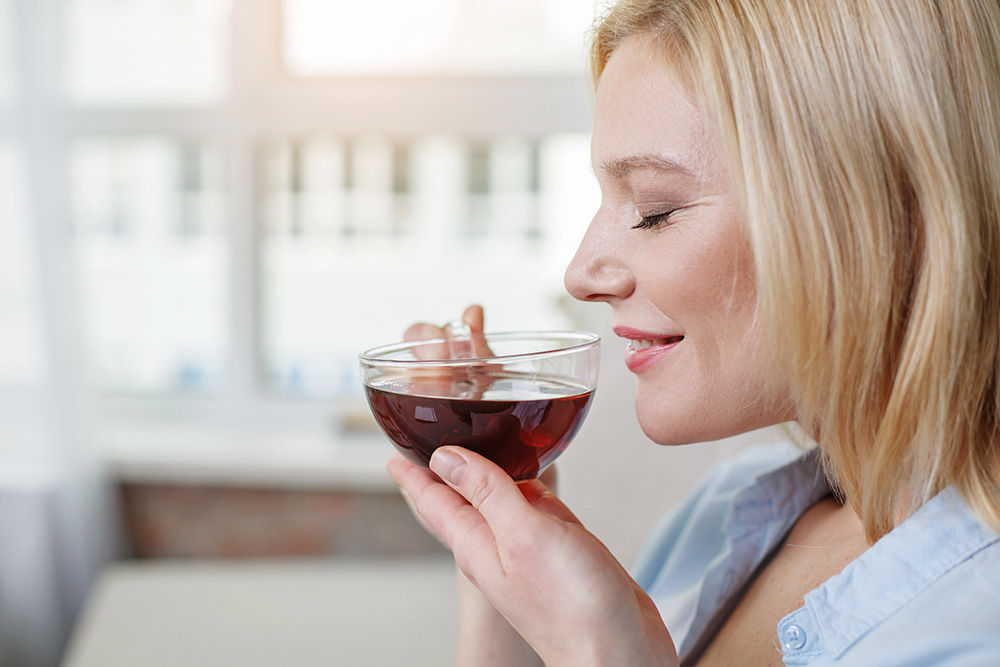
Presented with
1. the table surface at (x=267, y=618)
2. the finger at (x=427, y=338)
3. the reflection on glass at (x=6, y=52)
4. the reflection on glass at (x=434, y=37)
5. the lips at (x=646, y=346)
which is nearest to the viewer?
the lips at (x=646, y=346)

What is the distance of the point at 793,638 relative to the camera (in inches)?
30.0

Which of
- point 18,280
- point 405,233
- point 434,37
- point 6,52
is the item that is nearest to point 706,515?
point 405,233

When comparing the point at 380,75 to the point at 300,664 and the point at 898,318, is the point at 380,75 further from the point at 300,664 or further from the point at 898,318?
the point at 898,318

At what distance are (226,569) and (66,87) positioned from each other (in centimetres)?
145

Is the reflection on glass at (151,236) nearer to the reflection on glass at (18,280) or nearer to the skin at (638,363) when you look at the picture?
the reflection on glass at (18,280)

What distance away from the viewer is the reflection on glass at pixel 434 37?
245 centimetres

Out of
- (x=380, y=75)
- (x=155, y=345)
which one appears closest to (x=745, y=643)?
(x=380, y=75)

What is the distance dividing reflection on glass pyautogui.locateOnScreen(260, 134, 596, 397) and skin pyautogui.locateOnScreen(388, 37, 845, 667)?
1675 millimetres

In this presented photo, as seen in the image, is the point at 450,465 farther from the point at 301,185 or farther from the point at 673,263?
the point at 301,185

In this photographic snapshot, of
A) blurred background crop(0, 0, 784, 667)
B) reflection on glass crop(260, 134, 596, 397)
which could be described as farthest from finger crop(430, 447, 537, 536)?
reflection on glass crop(260, 134, 596, 397)

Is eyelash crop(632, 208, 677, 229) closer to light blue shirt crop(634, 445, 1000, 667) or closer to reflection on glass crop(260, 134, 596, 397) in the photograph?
light blue shirt crop(634, 445, 1000, 667)

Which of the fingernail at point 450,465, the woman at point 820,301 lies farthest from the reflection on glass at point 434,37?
the fingernail at point 450,465

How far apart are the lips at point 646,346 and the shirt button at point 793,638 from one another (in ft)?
0.93

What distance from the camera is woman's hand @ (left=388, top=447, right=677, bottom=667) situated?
0.64 m
